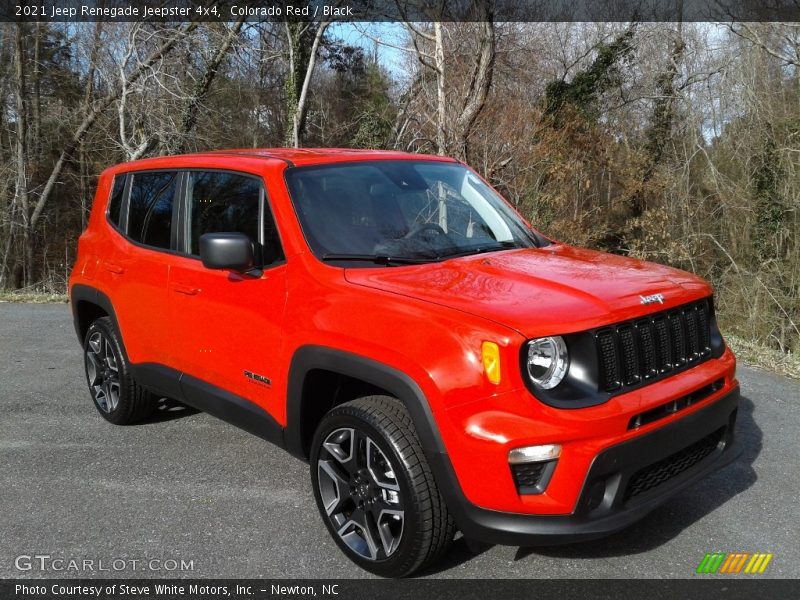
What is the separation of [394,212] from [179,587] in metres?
2.10

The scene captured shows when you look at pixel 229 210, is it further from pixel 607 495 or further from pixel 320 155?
pixel 607 495

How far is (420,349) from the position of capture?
2.85 m

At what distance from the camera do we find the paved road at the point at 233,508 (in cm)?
329

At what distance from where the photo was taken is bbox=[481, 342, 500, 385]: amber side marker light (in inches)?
106

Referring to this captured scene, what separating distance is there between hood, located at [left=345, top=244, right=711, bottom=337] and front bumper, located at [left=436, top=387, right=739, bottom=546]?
0.51 meters

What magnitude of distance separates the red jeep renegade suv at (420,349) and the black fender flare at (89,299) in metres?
0.37

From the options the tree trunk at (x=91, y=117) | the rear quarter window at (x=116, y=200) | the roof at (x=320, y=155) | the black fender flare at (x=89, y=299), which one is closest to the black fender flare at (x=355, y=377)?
the roof at (x=320, y=155)

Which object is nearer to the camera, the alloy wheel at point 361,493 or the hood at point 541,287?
the hood at point 541,287

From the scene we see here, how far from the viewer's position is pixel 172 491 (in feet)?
13.4

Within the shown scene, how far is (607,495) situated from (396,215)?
1.82 m

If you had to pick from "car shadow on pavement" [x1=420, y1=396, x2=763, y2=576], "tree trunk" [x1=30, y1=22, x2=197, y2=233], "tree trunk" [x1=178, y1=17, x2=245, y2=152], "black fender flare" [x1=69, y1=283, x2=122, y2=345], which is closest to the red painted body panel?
"black fender flare" [x1=69, y1=283, x2=122, y2=345]

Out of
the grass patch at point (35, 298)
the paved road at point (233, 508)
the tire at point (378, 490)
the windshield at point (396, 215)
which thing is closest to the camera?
the tire at point (378, 490)

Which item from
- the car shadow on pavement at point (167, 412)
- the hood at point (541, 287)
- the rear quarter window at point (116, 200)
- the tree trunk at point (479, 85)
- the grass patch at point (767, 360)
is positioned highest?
the tree trunk at point (479, 85)

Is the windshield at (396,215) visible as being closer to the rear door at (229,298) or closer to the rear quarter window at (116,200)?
the rear door at (229,298)
